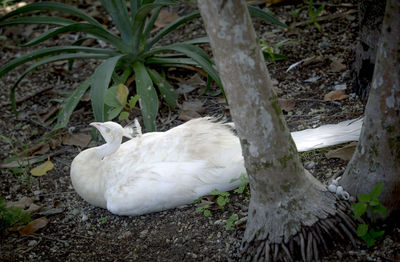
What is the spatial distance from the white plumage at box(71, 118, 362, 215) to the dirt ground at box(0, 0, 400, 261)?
0.39 ft

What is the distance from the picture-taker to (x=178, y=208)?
3.04 m

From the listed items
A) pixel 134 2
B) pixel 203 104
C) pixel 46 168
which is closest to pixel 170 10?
pixel 134 2

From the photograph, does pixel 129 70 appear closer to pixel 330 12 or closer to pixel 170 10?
pixel 170 10

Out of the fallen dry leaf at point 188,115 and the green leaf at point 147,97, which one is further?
the fallen dry leaf at point 188,115

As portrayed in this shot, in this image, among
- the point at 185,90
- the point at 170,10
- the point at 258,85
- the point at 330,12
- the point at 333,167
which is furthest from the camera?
the point at 170,10

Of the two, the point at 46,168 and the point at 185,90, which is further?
the point at 185,90

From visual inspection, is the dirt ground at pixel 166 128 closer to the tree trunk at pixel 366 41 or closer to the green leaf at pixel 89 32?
the tree trunk at pixel 366 41

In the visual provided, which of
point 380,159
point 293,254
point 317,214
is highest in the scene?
point 380,159

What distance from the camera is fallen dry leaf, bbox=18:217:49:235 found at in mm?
3010

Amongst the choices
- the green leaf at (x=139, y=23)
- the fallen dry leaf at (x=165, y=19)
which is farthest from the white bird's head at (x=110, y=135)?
the fallen dry leaf at (x=165, y=19)

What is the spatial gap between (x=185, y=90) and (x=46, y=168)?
1.39m

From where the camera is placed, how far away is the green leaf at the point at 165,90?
4035 millimetres

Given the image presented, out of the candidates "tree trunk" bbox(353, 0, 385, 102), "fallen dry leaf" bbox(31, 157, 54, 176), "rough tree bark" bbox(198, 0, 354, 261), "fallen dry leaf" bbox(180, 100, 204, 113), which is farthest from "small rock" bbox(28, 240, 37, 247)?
"tree trunk" bbox(353, 0, 385, 102)

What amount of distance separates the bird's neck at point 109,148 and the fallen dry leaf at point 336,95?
1636 millimetres
